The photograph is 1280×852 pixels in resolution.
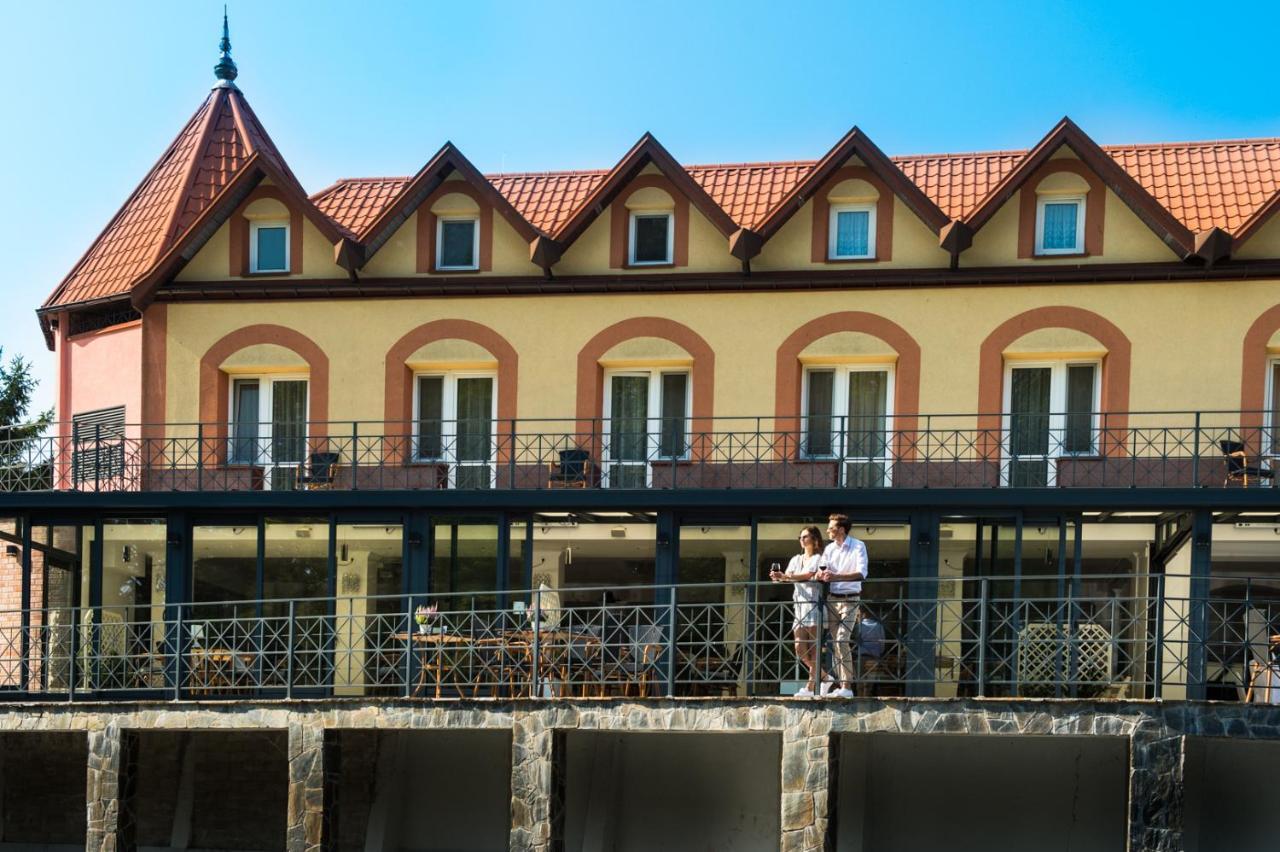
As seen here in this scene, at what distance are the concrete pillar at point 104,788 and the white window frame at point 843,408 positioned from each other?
29.6 ft

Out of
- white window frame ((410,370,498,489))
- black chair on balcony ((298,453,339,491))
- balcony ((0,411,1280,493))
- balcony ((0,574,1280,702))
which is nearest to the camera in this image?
balcony ((0,574,1280,702))

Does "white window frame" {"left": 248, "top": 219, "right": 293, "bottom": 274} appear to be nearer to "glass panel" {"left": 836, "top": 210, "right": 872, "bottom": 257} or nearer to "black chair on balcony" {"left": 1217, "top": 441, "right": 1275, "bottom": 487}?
"glass panel" {"left": 836, "top": 210, "right": 872, "bottom": 257}

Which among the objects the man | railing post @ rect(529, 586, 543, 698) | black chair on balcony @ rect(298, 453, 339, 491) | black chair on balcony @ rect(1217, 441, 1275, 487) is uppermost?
black chair on balcony @ rect(1217, 441, 1275, 487)

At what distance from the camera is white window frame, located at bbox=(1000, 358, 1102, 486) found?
21.4 meters

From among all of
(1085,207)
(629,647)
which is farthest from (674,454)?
(1085,207)

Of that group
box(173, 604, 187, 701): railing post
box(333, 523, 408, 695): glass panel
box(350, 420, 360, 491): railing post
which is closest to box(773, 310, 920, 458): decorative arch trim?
box(333, 523, 408, 695): glass panel

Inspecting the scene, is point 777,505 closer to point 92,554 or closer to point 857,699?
point 857,699

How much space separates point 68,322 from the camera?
82.9 ft

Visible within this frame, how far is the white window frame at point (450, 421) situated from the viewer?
74.3 ft

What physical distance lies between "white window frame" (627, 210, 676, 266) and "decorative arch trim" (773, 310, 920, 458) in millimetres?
1965

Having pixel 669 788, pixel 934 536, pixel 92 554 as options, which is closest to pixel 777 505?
pixel 934 536

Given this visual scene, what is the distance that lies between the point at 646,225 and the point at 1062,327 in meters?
5.58

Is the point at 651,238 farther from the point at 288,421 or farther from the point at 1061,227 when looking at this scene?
the point at 288,421

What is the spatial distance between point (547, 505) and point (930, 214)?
6050 millimetres
